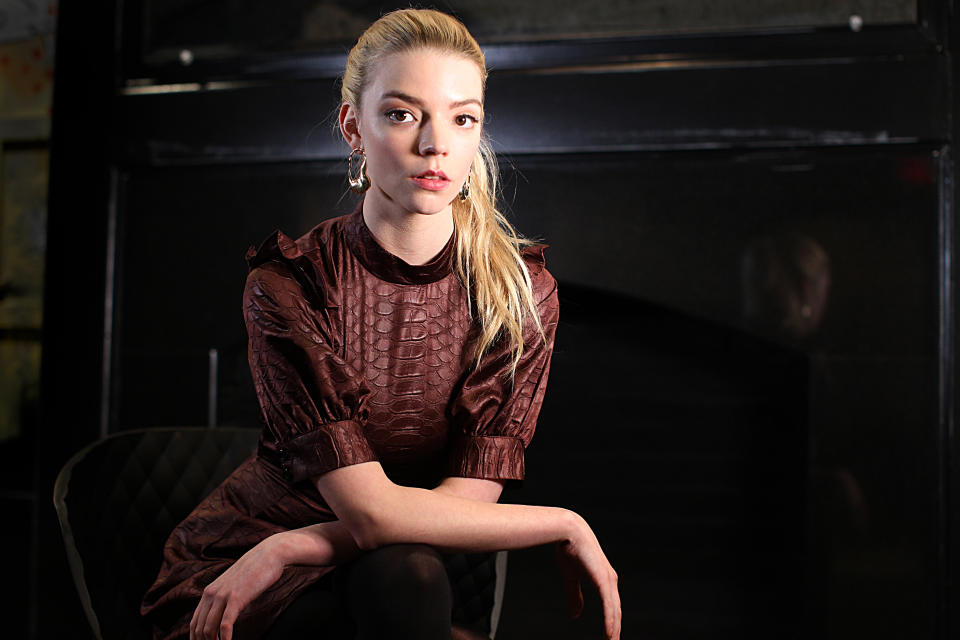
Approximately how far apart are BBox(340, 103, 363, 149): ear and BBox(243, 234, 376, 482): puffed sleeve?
98 mm

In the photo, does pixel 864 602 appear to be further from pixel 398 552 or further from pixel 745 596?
pixel 398 552

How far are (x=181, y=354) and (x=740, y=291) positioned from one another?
3.30ft

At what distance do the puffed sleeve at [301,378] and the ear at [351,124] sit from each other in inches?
3.9

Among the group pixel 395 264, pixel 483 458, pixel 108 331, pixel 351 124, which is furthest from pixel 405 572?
pixel 108 331

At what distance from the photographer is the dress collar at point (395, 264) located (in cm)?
69

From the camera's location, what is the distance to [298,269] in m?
0.70

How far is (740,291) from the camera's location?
57.4 inches

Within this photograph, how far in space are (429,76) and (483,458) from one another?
0.30m

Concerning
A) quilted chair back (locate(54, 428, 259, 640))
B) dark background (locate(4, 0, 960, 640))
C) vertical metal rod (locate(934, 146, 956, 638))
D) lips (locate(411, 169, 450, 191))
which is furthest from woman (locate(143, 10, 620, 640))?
vertical metal rod (locate(934, 146, 956, 638))

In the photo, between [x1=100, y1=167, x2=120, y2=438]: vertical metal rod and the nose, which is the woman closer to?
the nose

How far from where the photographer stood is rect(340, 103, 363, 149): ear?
667mm

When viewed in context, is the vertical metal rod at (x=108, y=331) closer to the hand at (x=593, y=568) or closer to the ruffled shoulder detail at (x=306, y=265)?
the ruffled shoulder detail at (x=306, y=265)

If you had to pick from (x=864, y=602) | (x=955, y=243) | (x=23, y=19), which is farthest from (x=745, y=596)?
(x=23, y=19)

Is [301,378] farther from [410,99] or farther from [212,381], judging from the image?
[212,381]
